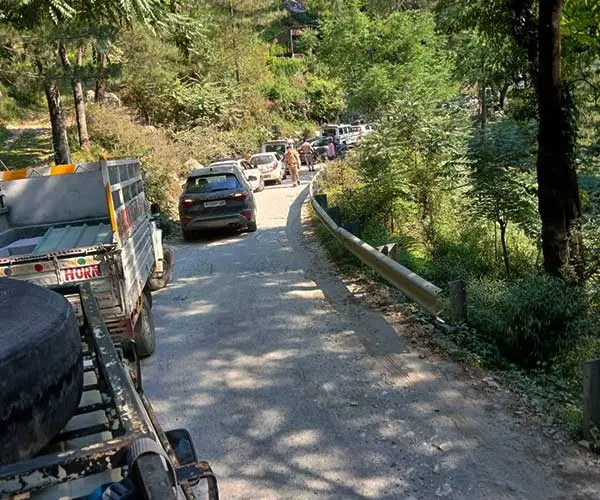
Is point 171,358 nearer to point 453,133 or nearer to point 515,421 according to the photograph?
point 515,421

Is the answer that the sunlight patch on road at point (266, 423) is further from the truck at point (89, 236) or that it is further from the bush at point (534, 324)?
the bush at point (534, 324)

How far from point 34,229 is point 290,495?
5425 mm

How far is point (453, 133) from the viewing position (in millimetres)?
11797

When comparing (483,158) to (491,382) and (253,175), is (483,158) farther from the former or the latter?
(253,175)

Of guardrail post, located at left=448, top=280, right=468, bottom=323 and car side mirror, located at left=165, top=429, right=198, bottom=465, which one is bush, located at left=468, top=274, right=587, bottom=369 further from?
car side mirror, located at left=165, top=429, right=198, bottom=465

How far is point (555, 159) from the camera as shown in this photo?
7141 mm

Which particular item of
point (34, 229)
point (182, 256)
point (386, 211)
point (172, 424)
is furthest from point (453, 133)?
point (172, 424)

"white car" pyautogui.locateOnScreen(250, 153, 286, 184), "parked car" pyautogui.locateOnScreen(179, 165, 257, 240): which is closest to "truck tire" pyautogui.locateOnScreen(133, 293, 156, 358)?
"parked car" pyautogui.locateOnScreen(179, 165, 257, 240)

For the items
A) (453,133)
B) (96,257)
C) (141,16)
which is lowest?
(96,257)

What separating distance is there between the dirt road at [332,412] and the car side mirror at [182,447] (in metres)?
1.41

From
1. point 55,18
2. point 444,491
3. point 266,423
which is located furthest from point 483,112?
point 444,491

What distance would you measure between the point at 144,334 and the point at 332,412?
2.47 meters

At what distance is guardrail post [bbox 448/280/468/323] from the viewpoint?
5863 mm

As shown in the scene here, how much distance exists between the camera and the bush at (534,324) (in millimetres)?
5668
